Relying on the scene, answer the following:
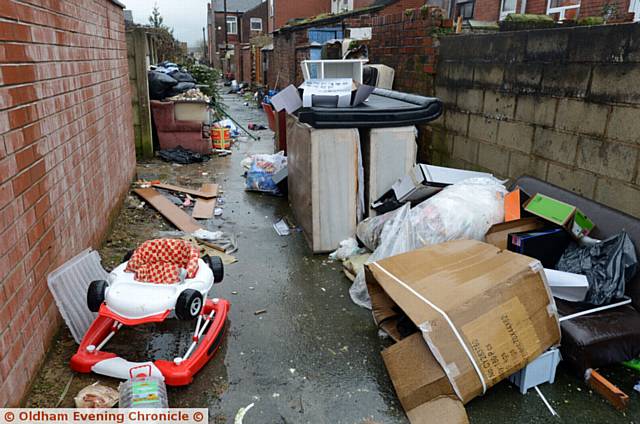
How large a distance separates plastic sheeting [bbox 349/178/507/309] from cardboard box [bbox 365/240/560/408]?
674 mm

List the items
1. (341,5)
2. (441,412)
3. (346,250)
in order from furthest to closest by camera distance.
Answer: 1. (341,5)
2. (346,250)
3. (441,412)

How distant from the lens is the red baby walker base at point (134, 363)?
251cm

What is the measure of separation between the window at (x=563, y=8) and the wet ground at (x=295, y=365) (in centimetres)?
721

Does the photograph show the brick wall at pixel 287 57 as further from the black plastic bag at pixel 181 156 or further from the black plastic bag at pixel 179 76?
the black plastic bag at pixel 181 156

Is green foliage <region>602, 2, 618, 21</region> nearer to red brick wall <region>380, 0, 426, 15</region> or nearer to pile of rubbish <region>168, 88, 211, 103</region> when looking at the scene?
red brick wall <region>380, 0, 426, 15</region>

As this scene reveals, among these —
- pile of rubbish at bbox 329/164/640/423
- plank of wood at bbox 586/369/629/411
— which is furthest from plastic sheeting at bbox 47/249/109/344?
plank of wood at bbox 586/369/629/411

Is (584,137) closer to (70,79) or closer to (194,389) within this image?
(194,389)

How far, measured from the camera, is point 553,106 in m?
3.64

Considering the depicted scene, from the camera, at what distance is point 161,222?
5223 millimetres

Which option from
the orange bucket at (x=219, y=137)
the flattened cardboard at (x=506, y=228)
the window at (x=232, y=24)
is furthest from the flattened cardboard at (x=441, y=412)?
the window at (x=232, y=24)

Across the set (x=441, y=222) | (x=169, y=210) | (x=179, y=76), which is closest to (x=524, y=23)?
(x=441, y=222)

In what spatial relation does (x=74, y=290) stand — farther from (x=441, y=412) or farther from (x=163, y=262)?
(x=441, y=412)

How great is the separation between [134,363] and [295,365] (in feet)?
2.98

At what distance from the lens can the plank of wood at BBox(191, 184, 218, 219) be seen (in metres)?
5.45
